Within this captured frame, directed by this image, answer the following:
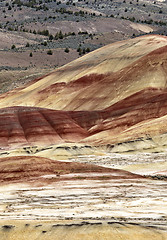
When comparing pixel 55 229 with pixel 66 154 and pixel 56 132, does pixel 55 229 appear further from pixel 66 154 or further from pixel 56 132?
pixel 56 132

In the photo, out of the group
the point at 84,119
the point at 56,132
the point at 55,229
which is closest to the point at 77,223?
the point at 55,229

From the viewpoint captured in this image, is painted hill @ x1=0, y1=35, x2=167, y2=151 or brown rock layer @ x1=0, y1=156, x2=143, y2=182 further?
painted hill @ x1=0, y1=35, x2=167, y2=151

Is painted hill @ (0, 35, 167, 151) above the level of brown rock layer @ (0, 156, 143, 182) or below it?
below

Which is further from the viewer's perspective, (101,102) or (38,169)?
(101,102)

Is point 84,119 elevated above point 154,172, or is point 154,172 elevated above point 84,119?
point 154,172

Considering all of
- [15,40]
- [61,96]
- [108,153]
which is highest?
[108,153]

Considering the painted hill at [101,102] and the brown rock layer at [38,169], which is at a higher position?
the brown rock layer at [38,169]

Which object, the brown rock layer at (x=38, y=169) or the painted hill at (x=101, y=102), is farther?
the painted hill at (x=101, y=102)

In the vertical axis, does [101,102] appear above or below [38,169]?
below
